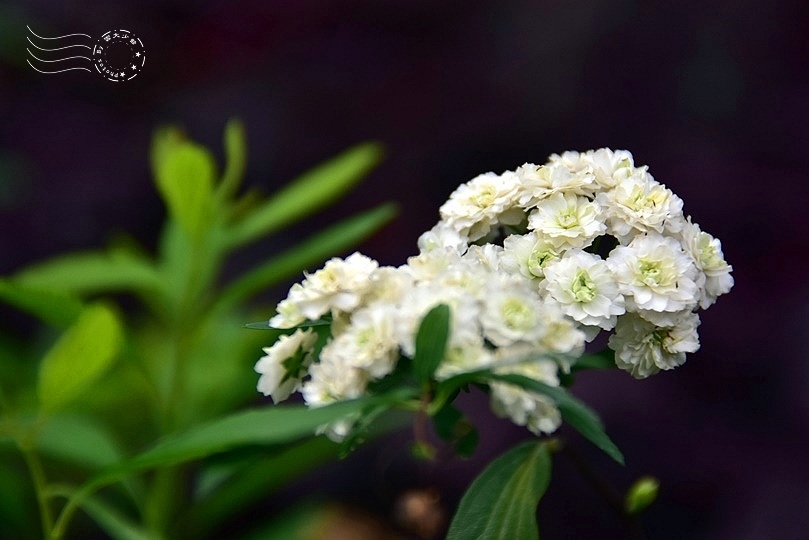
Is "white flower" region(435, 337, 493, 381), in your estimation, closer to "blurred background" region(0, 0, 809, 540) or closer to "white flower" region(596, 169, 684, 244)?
"white flower" region(596, 169, 684, 244)

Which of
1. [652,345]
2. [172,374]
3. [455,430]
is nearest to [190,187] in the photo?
[172,374]

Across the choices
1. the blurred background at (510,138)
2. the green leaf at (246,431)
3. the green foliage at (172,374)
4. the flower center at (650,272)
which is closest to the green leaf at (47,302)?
the green foliage at (172,374)

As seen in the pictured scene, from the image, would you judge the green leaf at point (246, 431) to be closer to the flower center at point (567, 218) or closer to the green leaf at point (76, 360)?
the green leaf at point (76, 360)

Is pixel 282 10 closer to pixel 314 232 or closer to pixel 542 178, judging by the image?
pixel 314 232

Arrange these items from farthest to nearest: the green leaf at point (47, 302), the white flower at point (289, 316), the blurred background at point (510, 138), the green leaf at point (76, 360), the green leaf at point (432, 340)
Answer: the blurred background at point (510, 138) < the green leaf at point (47, 302) < the green leaf at point (76, 360) < the white flower at point (289, 316) < the green leaf at point (432, 340)

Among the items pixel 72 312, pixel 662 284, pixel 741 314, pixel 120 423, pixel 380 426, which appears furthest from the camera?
pixel 741 314

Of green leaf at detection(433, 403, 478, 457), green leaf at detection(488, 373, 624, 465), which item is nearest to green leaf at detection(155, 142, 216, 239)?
green leaf at detection(433, 403, 478, 457)

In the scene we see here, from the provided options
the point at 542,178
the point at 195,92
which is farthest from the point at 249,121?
the point at 542,178
